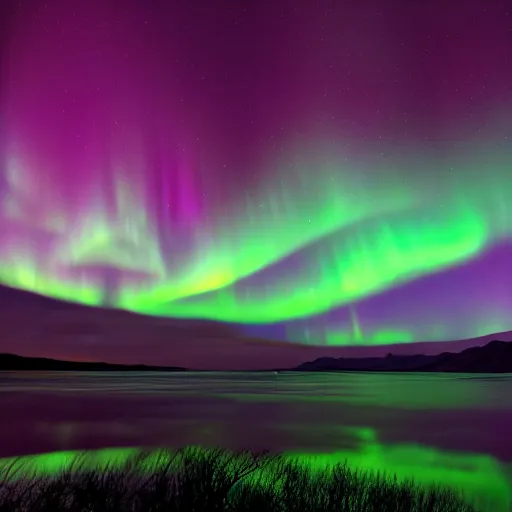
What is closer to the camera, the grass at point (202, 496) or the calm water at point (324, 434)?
the grass at point (202, 496)

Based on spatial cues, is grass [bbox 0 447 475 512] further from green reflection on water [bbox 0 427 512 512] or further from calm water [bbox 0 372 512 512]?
calm water [bbox 0 372 512 512]

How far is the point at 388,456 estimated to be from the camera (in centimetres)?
2256

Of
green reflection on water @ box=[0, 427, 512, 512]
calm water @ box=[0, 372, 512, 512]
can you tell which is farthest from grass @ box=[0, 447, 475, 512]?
calm water @ box=[0, 372, 512, 512]

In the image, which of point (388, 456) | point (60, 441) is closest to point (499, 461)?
point (388, 456)

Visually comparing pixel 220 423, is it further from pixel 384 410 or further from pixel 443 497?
pixel 443 497

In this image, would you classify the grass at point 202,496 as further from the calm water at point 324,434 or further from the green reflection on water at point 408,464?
the calm water at point 324,434

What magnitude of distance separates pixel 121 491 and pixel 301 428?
920 inches

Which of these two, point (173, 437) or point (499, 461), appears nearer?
point (499, 461)

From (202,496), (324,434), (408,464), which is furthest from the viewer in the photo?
(324,434)

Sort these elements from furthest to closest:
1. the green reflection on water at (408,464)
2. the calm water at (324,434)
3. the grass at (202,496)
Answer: the calm water at (324,434) → the green reflection on water at (408,464) → the grass at (202,496)

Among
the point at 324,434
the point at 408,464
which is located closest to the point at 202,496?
the point at 408,464

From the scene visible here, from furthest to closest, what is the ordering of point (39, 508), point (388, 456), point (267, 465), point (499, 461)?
point (388, 456), point (499, 461), point (267, 465), point (39, 508)

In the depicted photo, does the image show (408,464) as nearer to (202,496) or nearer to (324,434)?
(324,434)

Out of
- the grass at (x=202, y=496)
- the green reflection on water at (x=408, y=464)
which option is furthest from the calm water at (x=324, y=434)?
the grass at (x=202, y=496)
